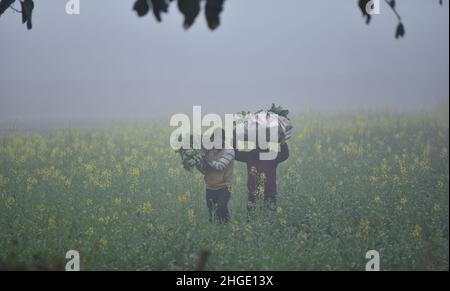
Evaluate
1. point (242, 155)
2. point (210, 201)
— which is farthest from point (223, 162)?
point (210, 201)

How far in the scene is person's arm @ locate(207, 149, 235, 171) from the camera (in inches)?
274

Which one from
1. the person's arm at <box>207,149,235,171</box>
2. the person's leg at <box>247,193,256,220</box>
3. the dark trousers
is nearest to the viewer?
the person's arm at <box>207,149,235,171</box>

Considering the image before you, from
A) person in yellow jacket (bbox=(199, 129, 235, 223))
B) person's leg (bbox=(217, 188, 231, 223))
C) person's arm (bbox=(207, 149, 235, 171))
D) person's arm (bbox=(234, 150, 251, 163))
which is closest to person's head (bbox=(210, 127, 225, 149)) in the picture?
person in yellow jacket (bbox=(199, 129, 235, 223))

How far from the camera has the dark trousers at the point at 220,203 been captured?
7.17 metres

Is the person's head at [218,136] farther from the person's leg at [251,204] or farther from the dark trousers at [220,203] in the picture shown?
the person's leg at [251,204]

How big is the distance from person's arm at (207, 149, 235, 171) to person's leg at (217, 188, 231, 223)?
360 millimetres

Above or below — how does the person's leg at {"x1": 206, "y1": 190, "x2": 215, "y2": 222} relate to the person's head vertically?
below

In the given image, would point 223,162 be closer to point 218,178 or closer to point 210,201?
point 218,178

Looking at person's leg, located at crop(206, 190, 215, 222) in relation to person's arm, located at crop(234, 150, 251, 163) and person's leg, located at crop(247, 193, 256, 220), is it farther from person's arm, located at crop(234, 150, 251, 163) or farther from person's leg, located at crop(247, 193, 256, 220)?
person's arm, located at crop(234, 150, 251, 163)

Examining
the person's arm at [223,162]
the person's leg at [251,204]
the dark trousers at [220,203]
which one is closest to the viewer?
the person's arm at [223,162]

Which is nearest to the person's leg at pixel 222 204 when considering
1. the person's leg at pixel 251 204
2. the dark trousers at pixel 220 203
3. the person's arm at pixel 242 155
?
the dark trousers at pixel 220 203

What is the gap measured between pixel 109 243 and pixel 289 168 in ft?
12.2
